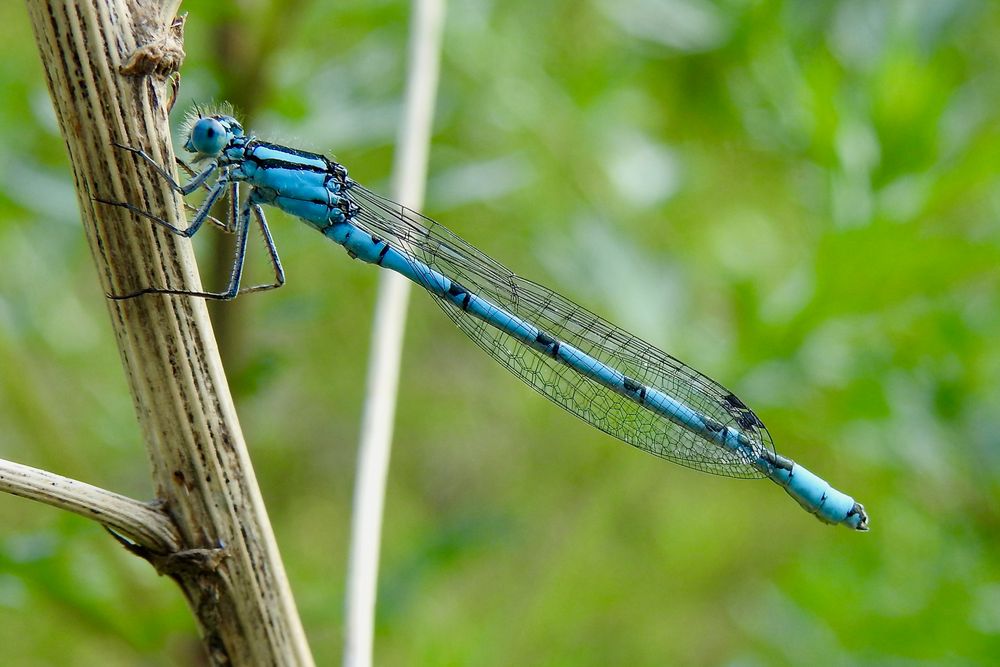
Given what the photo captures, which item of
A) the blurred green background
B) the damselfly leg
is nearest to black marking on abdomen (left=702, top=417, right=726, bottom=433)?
the blurred green background

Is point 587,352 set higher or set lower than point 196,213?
higher

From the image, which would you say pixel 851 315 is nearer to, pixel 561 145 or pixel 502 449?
pixel 561 145

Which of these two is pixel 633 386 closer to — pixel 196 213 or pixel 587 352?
pixel 587 352

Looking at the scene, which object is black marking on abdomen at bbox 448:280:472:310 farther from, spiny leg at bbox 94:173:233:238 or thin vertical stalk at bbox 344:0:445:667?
spiny leg at bbox 94:173:233:238

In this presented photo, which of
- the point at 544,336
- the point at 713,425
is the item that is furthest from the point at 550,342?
the point at 713,425

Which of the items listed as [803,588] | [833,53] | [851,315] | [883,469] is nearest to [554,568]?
[803,588]
